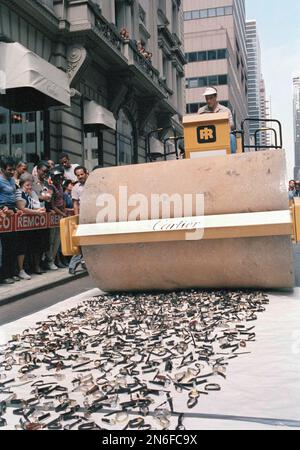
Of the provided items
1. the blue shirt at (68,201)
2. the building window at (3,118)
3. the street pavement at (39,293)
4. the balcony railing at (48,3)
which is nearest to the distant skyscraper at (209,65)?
the balcony railing at (48,3)

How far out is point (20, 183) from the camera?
8.45 metres

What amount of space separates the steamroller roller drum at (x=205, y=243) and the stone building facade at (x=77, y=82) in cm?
387

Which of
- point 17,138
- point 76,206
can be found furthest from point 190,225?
point 17,138

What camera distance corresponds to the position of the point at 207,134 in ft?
21.8

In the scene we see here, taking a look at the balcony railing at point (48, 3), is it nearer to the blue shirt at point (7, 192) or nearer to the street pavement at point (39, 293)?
the blue shirt at point (7, 192)

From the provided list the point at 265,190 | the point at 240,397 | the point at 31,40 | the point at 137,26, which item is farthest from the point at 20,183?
the point at 137,26

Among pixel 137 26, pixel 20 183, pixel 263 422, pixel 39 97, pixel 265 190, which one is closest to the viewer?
pixel 263 422

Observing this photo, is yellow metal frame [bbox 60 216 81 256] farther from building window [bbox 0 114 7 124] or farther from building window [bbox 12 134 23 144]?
building window [bbox 12 134 23 144]

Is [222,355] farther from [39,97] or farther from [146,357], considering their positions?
[39,97]

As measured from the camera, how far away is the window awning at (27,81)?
12.3 metres

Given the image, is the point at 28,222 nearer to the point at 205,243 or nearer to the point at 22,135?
the point at 205,243

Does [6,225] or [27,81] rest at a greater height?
[27,81]

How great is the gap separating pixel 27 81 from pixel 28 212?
17.4ft
